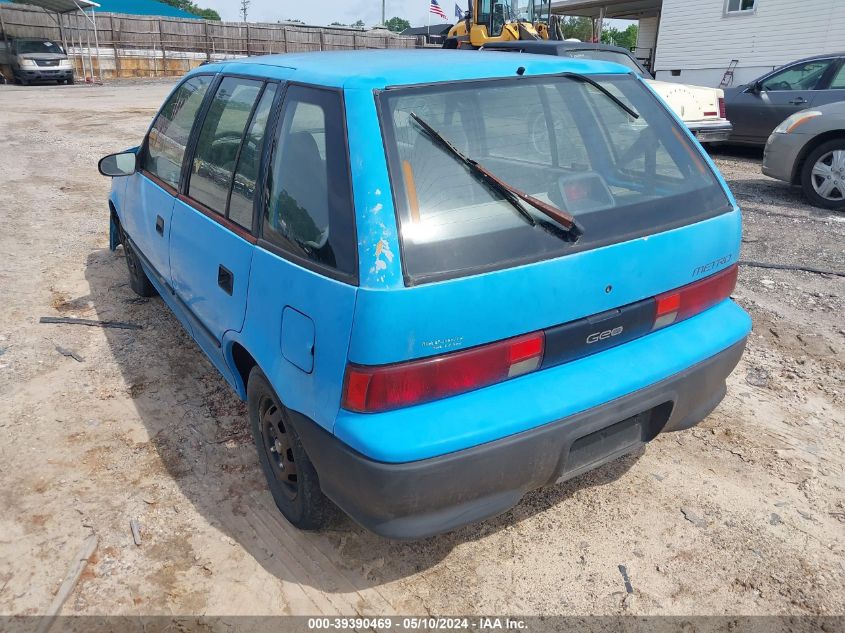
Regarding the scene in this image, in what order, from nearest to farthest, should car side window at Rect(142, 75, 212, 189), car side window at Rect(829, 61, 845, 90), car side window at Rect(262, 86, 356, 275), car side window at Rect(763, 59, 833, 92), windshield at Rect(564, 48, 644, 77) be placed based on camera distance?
car side window at Rect(262, 86, 356, 275)
car side window at Rect(142, 75, 212, 189)
windshield at Rect(564, 48, 644, 77)
car side window at Rect(829, 61, 845, 90)
car side window at Rect(763, 59, 833, 92)

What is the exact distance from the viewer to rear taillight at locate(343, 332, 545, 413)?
1.96m

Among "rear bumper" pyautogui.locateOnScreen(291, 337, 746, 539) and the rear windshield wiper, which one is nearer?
"rear bumper" pyautogui.locateOnScreen(291, 337, 746, 539)

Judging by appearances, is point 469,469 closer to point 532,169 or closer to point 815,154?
point 532,169

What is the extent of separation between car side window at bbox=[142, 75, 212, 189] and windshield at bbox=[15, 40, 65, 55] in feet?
81.8

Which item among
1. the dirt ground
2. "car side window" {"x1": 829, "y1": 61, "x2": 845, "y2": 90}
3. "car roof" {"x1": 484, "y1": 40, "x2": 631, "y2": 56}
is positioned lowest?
the dirt ground

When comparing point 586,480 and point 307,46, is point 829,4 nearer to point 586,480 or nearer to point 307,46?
point 586,480

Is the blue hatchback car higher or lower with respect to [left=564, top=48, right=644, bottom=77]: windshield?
lower

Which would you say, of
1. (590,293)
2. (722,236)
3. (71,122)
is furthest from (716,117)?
(71,122)

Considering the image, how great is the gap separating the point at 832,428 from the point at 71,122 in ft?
51.3

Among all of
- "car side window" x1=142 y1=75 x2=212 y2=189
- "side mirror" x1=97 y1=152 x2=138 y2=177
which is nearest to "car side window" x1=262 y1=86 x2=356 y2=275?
"car side window" x1=142 y1=75 x2=212 y2=189

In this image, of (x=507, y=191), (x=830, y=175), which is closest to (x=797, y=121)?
(x=830, y=175)

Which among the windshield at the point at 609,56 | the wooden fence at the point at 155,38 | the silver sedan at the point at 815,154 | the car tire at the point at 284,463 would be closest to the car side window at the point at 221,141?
the car tire at the point at 284,463

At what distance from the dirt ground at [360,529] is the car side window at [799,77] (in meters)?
6.38

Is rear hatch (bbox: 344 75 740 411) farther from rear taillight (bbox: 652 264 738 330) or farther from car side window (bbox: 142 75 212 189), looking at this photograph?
car side window (bbox: 142 75 212 189)
